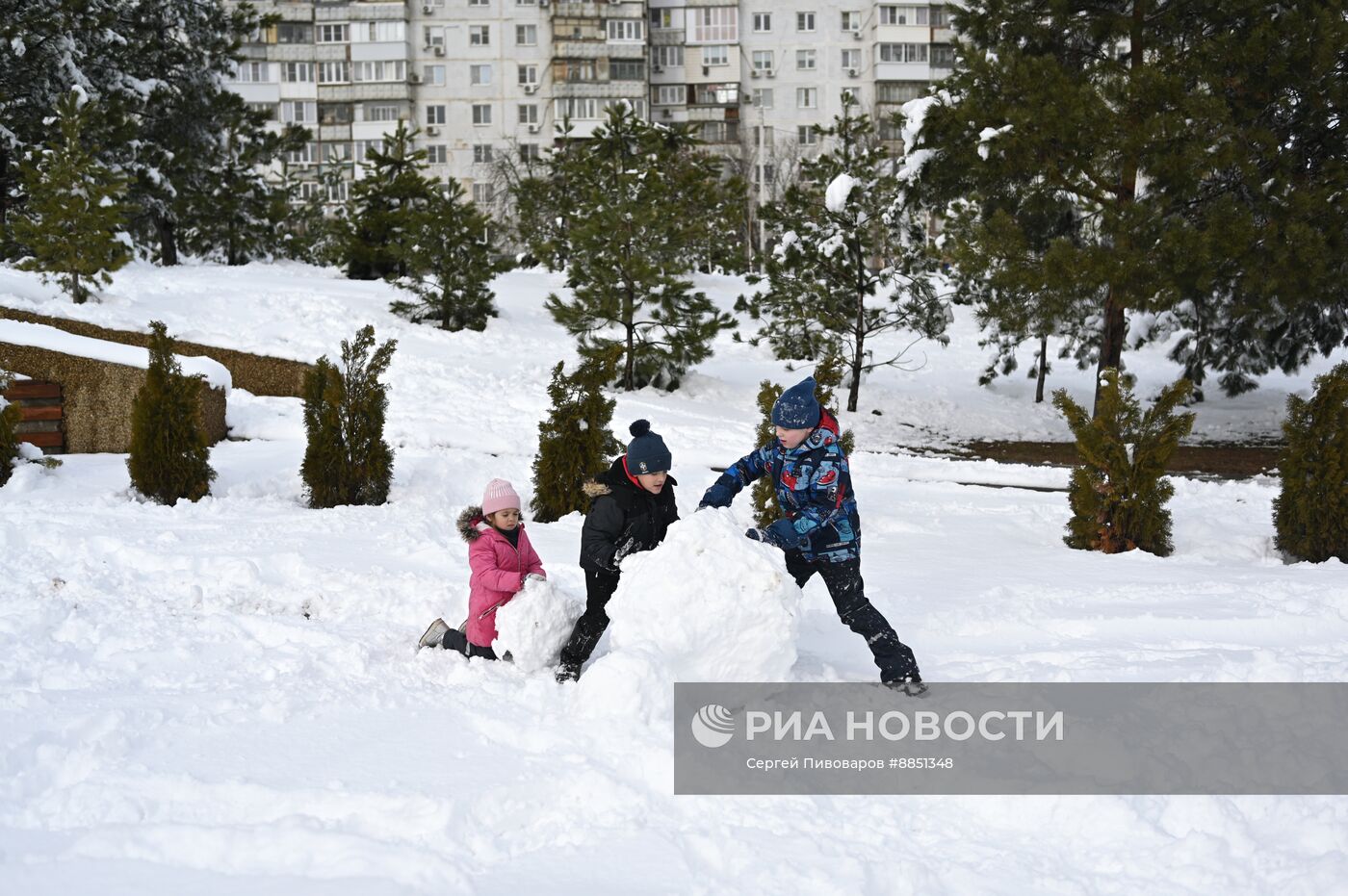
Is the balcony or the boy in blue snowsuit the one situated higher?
the balcony

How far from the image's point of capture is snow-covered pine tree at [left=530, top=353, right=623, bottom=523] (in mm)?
8633

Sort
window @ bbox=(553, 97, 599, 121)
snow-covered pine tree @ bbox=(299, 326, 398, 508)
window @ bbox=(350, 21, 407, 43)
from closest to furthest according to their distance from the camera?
snow-covered pine tree @ bbox=(299, 326, 398, 508), window @ bbox=(553, 97, 599, 121), window @ bbox=(350, 21, 407, 43)

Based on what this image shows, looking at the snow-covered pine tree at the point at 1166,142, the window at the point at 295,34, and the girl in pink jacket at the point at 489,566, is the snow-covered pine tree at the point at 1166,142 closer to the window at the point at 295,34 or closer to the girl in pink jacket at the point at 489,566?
the girl in pink jacket at the point at 489,566

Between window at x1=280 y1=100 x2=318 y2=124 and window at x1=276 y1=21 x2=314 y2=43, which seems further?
window at x1=280 y1=100 x2=318 y2=124

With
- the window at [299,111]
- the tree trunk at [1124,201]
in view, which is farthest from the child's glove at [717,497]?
the window at [299,111]

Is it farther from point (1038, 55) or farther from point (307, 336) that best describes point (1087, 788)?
point (307, 336)

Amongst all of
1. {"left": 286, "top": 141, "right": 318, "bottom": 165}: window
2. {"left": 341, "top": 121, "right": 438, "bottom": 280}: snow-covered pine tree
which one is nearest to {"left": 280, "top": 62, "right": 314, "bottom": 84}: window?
{"left": 286, "top": 141, "right": 318, "bottom": 165}: window

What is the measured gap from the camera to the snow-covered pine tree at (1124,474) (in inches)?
297

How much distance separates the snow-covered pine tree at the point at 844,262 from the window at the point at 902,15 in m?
35.7

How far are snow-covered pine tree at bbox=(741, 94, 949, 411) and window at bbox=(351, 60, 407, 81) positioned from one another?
36.7 metres

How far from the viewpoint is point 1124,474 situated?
299 inches

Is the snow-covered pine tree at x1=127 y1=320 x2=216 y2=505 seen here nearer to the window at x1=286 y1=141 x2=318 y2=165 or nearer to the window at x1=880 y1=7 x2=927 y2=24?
the window at x1=286 y1=141 x2=318 y2=165

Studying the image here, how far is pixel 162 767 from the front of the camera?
376 centimetres

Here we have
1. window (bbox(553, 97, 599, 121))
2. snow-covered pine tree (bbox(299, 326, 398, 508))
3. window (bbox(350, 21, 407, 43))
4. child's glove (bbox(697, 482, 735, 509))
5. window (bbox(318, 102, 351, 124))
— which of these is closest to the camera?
child's glove (bbox(697, 482, 735, 509))
